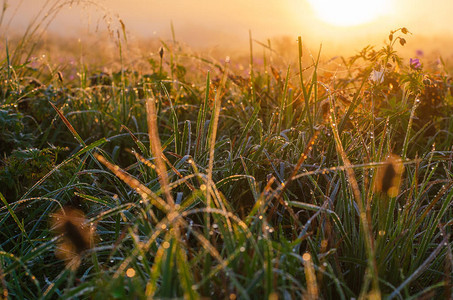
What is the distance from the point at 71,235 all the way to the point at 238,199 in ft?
2.98

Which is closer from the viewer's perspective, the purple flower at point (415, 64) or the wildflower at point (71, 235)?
the wildflower at point (71, 235)

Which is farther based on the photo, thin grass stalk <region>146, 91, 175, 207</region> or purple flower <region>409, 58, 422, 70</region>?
purple flower <region>409, 58, 422, 70</region>

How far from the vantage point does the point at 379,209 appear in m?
1.54

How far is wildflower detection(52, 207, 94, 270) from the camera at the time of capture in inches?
45.3

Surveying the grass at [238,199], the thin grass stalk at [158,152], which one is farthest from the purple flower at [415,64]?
the thin grass stalk at [158,152]

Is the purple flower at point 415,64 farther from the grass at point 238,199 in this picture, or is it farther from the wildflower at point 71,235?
the wildflower at point 71,235

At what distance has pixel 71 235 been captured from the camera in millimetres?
1145

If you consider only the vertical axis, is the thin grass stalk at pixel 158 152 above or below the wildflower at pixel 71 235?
above

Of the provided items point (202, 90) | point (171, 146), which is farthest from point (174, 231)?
point (202, 90)

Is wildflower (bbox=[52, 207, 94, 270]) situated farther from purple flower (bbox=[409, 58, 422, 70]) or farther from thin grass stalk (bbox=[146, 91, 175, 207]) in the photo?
purple flower (bbox=[409, 58, 422, 70])

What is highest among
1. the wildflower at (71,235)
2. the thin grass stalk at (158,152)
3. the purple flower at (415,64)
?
the purple flower at (415,64)

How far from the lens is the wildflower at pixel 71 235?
3.77 ft

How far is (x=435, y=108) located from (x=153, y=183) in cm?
177

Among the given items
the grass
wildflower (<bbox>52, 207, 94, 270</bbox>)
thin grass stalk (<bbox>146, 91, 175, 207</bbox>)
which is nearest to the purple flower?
the grass
